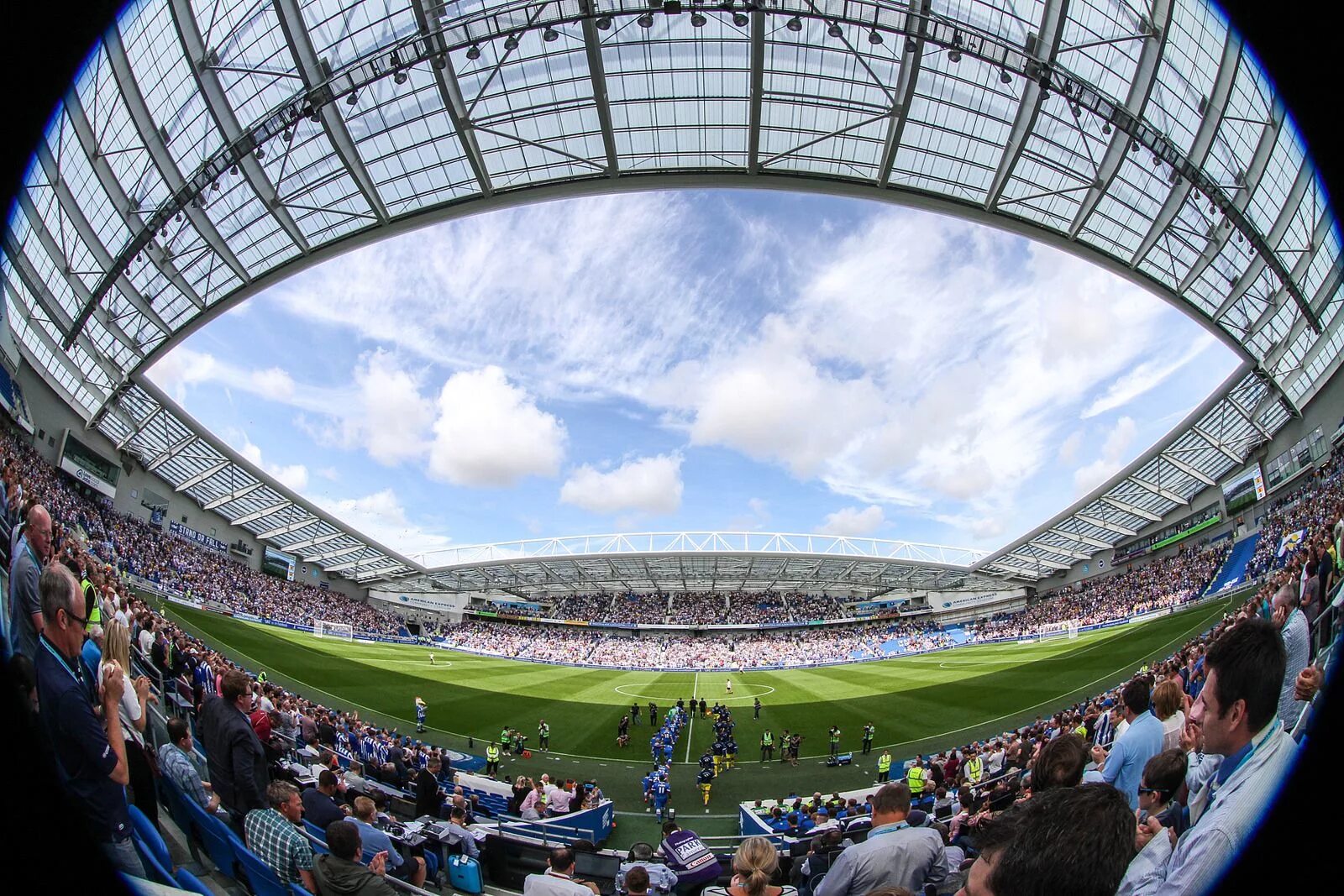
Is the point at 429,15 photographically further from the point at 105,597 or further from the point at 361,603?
the point at 361,603

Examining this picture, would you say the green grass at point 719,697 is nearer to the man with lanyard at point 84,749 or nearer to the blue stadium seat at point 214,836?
the blue stadium seat at point 214,836

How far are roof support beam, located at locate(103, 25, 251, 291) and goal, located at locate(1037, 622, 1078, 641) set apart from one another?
59540mm

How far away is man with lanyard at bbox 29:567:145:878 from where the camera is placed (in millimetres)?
3029

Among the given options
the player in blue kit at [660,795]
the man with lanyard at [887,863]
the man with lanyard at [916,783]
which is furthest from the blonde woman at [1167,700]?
the player in blue kit at [660,795]

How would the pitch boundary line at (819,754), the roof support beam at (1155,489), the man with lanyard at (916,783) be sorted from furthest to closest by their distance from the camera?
1. the roof support beam at (1155,489)
2. the pitch boundary line at (819,754)
3. the man with lanyard at (916,783)

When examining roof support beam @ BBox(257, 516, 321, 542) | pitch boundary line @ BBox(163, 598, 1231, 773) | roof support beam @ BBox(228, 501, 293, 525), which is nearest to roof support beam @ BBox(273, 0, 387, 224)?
pitch boundary line @ BBox(163, 598, 1231, 773)

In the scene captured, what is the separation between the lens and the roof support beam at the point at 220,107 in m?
16.5

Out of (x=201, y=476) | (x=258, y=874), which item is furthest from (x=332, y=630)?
(x=258, y=874)

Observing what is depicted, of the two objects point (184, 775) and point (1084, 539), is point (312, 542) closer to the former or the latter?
point (184, 775)

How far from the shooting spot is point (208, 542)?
49.4 m

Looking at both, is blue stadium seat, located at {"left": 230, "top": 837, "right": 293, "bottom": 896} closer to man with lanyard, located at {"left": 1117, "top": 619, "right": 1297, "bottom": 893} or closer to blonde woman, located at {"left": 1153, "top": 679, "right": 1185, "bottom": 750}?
man with lanyard, located at {"left": 1117, "top": 619, "right": 1297, "bottom": 893}

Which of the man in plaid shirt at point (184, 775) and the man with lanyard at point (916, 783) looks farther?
the man with lanyard at point (916, 783)

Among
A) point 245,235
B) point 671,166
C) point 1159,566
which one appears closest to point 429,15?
point 671,166

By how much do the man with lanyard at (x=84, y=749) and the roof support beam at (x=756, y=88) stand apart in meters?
18.7
